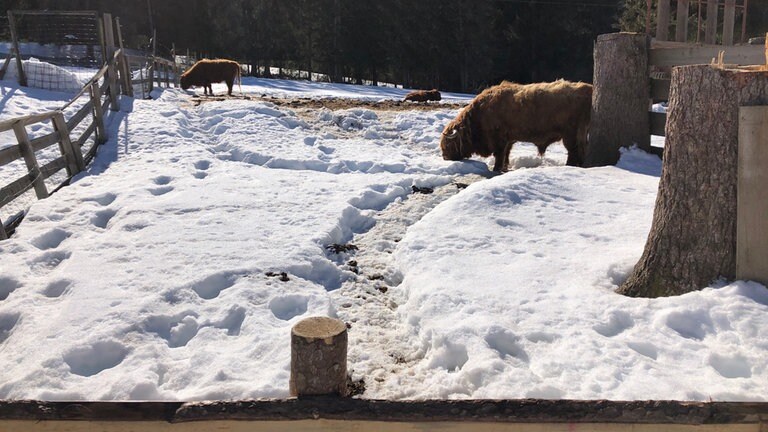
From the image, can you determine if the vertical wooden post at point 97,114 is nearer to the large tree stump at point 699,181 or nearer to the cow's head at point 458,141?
the cow's head at point 458,141

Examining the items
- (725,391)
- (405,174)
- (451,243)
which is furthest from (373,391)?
(405,174)

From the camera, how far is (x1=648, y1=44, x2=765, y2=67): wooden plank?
7133 mm

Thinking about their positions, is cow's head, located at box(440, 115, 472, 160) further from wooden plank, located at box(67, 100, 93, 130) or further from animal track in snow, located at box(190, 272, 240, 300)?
animal track in snow, located at box(190, 272, 240, 300)

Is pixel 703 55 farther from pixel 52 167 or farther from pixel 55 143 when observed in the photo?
pixel 55 143

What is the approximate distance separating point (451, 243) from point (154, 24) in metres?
44.1

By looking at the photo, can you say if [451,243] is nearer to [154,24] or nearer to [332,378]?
[332,378]

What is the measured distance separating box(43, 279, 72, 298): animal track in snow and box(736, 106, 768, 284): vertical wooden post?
4696 mm

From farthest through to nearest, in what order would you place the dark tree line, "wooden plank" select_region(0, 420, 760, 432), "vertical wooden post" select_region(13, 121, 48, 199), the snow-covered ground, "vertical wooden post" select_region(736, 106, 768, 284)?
the dark tree line < "vertical wooden post" select_region(13, 121, 48, 199) < "vertical wooden post" select_region(736, 106, 768, 284) < the snow-covered ground < "wooden plank" select_region(0, 420, 760, 432)

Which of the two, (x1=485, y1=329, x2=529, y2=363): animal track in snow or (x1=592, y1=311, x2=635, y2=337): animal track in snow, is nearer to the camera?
(x1=485, y1=329, x2=529, y2=363): animal track in snow

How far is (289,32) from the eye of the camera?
43438mm

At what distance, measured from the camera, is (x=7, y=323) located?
13.4 feet

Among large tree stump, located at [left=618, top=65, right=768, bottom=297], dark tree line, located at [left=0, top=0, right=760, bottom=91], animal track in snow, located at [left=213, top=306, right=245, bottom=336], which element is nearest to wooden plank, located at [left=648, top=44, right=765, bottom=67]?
large tree stump, located at [left=618, top=65, right=768, bottom=297]

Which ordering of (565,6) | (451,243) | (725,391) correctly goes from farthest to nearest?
(565,6) < (451,243) < (725,391)

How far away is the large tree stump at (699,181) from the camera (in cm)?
360
